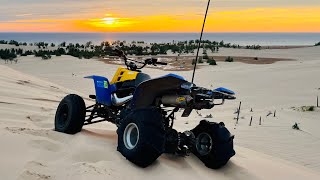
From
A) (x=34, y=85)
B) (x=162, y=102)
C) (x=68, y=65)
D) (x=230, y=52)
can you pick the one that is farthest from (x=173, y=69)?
(x=162, y=102)

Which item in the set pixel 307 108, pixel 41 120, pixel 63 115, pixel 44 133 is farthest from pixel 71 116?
pixel 307 108

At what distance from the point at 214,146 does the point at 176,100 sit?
29.0 inches

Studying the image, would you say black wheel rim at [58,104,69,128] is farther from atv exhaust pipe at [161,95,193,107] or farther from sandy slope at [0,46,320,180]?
atv exhaust pipe at [161,95,193,107]

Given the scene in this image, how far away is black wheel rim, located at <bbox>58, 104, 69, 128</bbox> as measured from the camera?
17.8ft

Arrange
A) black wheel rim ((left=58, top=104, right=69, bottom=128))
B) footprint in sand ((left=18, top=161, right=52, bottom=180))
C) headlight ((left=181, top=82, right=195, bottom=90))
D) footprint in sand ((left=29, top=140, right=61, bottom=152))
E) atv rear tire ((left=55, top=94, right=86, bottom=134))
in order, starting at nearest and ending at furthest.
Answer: footprint in sand ((left=18, top=161, right=52, bottom=180)), headlight ((left=181, top=82, right=195, bottom=90)), footprint in sand ((left=29, top=140, right=61, bottom=152)), atv rear tire ((left=55, top=94, right=86, bottom=134)), black wheel rim ((left=58, top=104, right=69, bottom=128))

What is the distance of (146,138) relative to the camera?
4.09 meters

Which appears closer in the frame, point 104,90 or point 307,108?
point 104,90

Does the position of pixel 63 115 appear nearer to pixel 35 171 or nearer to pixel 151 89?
pixel 151 89

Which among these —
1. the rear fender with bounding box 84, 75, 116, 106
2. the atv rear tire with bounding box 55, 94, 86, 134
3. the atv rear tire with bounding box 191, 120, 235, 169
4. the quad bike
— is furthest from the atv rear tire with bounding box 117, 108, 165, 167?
the atv rear tire with bounding box 55, 94, 86, 134

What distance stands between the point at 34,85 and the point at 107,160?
21.4 feet

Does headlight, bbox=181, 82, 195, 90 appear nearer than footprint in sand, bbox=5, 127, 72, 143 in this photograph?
Yes

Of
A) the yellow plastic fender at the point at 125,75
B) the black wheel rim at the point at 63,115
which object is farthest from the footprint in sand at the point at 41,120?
the yellow plastic fender at the point at 125,75

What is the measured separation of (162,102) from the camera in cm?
445

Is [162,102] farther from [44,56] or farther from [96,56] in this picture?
[96,56]
